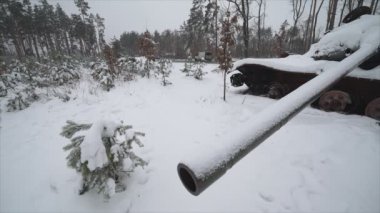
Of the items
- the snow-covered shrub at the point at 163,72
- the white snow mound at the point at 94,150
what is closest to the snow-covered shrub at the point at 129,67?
the snow-covered shrub at the point at 163,72

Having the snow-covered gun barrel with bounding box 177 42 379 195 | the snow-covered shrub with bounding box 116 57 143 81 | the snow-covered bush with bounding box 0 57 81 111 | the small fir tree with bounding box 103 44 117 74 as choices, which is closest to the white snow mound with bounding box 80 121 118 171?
the snow-covered gun barrel with bounding box 177 42 379 195

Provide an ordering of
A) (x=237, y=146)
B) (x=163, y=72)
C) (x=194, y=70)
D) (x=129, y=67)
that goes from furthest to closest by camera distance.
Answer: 1. (x=129, y=67)
2. (x=194, y=70)
3. (x=163, y=72)
4. (x=237, y=146)

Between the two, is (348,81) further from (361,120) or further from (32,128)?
(32,128)

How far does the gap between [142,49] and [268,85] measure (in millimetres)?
6508

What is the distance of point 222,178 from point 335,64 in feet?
11.1

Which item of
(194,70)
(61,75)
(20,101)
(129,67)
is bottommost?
(20,101)

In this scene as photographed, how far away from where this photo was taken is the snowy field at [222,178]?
215cm

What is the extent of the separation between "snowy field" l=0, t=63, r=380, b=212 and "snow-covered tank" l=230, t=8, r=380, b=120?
Result: 0.37 m

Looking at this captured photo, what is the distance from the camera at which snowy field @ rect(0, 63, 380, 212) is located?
215cm

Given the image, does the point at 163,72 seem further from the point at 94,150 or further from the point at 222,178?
the point at 94,150

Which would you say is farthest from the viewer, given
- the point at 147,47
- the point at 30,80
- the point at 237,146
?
the point at 147,47

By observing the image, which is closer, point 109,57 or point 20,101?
A: point 20,101

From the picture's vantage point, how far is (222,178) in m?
2.56

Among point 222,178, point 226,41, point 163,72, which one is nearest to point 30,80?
point 163,72
